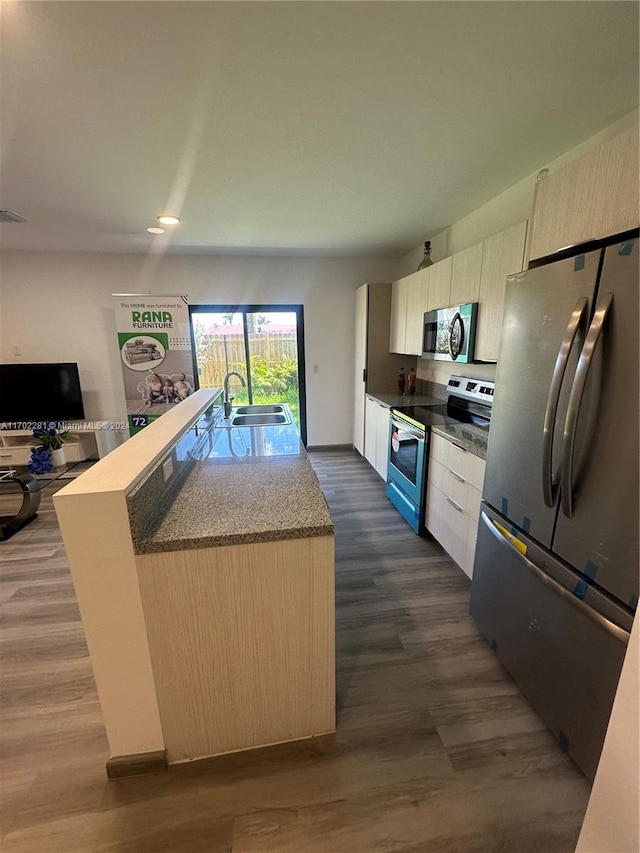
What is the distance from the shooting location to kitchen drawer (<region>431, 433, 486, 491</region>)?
1.96 m

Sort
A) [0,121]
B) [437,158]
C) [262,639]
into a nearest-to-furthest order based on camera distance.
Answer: [262,639] → [0,121] → [437,158]

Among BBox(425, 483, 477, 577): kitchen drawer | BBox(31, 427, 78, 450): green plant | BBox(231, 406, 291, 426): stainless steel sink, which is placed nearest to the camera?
BBox(425, 483, 477, 577): kitchen drawer

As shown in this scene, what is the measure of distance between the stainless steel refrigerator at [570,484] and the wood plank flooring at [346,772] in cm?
19

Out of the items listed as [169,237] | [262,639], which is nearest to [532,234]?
[262,639]

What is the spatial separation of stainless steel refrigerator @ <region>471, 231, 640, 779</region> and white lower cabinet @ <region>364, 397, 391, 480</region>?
1869 millimetres

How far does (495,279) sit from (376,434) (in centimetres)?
199

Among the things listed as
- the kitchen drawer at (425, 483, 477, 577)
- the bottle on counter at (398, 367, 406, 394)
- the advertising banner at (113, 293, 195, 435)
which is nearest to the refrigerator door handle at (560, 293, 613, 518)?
the kitchen drawer at (425, 483, 477, 577)

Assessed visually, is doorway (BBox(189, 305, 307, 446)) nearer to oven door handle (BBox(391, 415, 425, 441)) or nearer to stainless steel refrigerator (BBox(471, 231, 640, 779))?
oven door handle (BBox(391, 415, 425, 441))

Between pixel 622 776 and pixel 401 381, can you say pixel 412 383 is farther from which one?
pixel 622 776

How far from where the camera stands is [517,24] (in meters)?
1.11

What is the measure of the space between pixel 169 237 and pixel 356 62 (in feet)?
9.07

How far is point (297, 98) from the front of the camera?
1456 mm

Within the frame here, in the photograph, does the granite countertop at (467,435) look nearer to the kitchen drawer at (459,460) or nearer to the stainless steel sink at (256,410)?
the kitchen drawer at (459,460)

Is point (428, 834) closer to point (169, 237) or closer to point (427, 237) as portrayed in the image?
point (427, 237)
